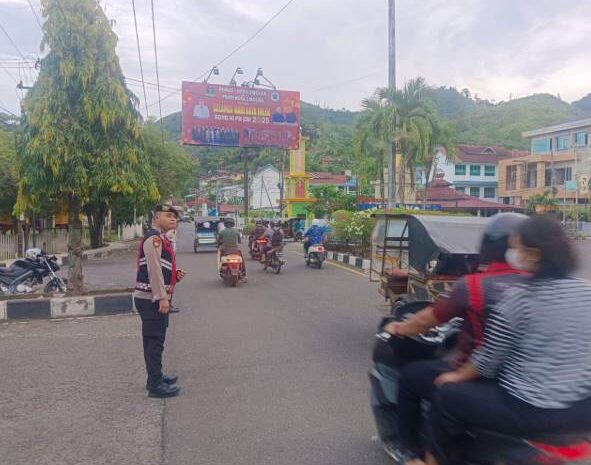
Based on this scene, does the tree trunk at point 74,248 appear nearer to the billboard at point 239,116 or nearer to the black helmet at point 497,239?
the black helmet at point 497,239

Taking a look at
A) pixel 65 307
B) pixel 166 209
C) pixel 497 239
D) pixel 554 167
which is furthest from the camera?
pixel 554 167

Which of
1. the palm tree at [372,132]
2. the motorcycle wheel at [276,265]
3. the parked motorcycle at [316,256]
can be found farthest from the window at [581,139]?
the motorcycle wheel at [276,265]

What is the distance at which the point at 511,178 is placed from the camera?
2176 inches

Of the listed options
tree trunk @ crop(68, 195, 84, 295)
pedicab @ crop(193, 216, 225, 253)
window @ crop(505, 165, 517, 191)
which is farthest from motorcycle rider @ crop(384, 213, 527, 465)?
window @ crop(505, 165, 517, 191)

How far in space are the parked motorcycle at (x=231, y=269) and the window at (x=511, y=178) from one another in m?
47.1

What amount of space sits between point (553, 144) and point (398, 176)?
3139 cm

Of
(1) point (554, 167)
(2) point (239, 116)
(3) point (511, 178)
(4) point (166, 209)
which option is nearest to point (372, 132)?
(2) point (239, 116)

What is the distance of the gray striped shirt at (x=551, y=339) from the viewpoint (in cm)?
239

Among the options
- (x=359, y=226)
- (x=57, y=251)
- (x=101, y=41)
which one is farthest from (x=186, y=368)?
(x=57, y=251)

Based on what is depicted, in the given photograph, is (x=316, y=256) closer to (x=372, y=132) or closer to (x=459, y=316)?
(x=372, y=132)

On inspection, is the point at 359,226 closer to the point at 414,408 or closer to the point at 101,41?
the point at 101,41

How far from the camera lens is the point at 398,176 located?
25938 mm

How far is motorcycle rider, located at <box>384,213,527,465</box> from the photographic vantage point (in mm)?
2615

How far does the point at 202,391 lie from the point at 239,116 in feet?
83.6
